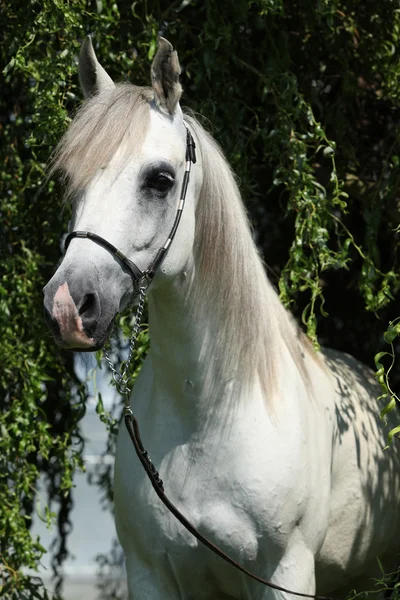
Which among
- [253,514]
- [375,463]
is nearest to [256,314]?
[253,514]

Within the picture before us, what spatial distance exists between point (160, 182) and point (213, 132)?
1115 millimetres

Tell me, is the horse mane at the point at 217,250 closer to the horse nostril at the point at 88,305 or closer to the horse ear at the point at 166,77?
the horse ear at the point at 166,77

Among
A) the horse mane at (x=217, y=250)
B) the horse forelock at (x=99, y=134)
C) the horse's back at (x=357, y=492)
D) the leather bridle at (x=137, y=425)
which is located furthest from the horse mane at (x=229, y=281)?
the horse's back at (x=357, y=492)

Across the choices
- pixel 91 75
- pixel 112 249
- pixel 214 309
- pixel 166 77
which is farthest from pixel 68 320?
pixel 91 75

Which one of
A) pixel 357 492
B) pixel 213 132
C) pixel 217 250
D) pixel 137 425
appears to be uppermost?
pixel 213 132

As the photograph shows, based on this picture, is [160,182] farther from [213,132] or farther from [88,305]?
[213,132]

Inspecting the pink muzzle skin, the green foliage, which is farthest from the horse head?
the green foliage

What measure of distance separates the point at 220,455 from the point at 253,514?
0.17 m

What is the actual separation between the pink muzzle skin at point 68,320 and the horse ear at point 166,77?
0.58 m

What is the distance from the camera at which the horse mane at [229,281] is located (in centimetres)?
237

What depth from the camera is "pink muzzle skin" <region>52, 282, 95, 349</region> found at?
1.95m

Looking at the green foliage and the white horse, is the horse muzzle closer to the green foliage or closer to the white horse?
the white horse

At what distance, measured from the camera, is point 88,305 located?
2.00m

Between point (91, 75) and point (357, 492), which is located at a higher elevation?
point (91, 75)
